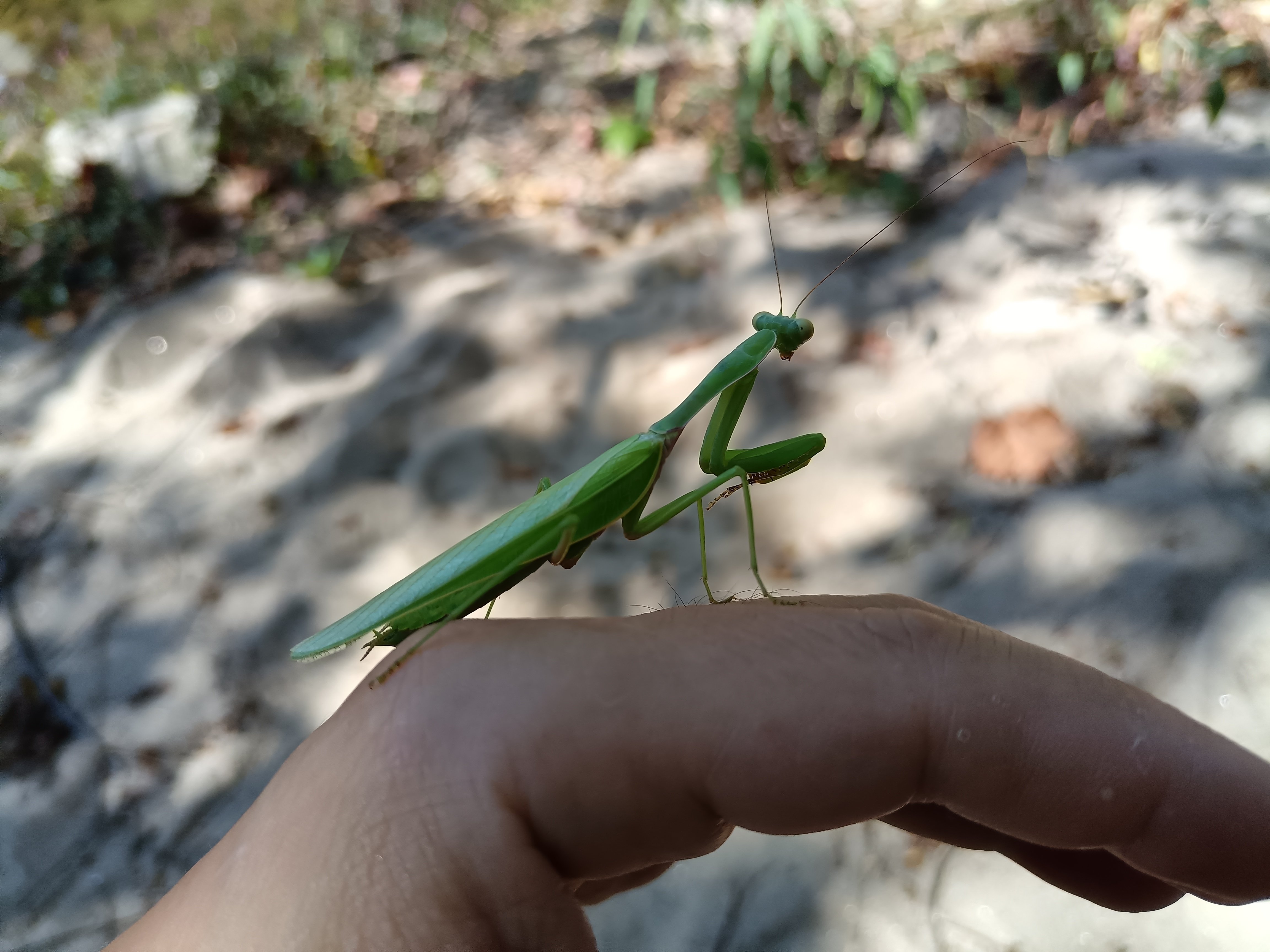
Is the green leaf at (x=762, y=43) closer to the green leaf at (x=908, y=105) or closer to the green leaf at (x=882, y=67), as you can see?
the green leaf at (x=882, y=67)

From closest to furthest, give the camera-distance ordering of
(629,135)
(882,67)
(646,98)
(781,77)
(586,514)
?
1. (586,514)
2. (882,67)
3. (781,77)
4. (646,98)
5. (629,135)

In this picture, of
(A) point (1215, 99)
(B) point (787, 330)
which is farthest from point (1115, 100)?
(B) point (787, 330)

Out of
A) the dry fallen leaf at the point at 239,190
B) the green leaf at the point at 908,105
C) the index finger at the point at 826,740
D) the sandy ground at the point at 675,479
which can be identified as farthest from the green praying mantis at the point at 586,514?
the dry fallen leaf at the point at 239,190

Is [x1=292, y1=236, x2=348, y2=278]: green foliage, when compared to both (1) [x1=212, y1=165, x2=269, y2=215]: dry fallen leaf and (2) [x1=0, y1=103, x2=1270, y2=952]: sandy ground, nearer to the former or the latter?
(2) [x1=0, y1=103, x2=1270, y2=952]: sandy ground

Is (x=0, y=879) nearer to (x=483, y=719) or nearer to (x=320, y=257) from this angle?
(x=483, y=719)

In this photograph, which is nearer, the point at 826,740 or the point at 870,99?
the point at 826,740

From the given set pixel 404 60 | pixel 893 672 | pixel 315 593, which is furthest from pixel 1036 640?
pixel 404 60

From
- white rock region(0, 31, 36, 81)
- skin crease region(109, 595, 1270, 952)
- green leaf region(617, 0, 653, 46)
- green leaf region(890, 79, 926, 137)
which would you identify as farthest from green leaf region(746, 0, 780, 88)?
white rock region(0, 31, 36, 81)

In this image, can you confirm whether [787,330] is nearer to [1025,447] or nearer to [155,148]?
[1025,447]
